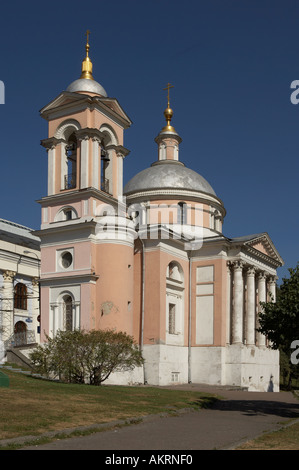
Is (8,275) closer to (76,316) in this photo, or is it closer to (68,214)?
(68,214)

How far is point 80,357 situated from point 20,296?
17.2m

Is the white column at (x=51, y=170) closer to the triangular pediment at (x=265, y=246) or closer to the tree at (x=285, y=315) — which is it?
the triangular pediment at (x=265, y=246)

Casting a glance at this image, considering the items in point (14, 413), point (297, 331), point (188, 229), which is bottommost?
point (14, 413)

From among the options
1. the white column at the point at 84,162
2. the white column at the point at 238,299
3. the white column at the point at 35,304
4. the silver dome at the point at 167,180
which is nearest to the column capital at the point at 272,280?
the white column at the point at 238,299

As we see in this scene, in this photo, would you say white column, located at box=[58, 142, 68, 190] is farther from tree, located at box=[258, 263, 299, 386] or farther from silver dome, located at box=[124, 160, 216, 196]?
tree, located at box=[258, 263, 299, 386]

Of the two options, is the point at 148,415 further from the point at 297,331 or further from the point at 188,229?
the point at 188,229

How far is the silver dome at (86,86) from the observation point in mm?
34375

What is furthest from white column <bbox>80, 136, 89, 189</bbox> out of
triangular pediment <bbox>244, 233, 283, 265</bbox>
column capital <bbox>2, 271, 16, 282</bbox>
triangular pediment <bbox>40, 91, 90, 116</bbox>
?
triangular pediment <bbox>244, 233, 283, 265</bbox>

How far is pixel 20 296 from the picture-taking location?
41.4 m

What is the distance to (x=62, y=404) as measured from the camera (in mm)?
16766

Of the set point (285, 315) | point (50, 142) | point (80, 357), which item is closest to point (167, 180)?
point (50, 142)

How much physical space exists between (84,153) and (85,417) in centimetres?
2014

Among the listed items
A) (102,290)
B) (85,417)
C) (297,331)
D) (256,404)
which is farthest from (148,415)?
(102,290)

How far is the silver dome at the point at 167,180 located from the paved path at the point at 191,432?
78.3ft
